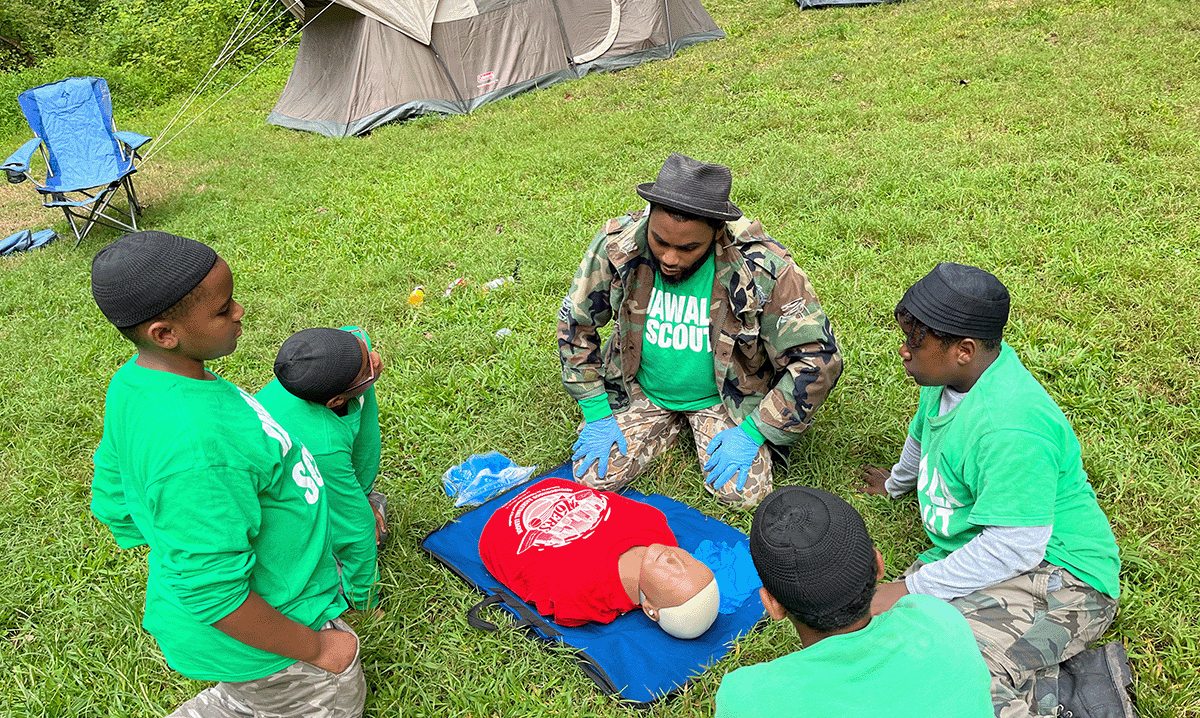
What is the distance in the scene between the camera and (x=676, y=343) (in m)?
3.37

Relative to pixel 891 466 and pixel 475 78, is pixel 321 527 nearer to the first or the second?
pixel 891 466

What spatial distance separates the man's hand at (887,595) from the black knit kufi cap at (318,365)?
178 cm

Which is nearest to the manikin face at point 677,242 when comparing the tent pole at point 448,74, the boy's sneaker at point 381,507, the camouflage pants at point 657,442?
the camouflage pants at point 657,442

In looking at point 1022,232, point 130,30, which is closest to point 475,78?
point 1022,232

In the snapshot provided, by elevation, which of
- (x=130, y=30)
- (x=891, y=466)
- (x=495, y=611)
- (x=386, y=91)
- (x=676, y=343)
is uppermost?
(x=676, y=343)

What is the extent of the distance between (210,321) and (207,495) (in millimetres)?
401

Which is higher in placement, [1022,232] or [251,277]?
[1022,232]

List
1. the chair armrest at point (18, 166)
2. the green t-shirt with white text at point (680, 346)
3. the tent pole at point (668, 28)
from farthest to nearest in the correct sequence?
the tent pole at point (668, 28) → the chair armrest at point (18, 166) → the green t-shirt with white text at point (680, 346)

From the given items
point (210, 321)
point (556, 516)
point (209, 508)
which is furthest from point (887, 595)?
point (210, 321)

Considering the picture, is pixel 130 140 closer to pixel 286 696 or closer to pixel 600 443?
pixel 600 443

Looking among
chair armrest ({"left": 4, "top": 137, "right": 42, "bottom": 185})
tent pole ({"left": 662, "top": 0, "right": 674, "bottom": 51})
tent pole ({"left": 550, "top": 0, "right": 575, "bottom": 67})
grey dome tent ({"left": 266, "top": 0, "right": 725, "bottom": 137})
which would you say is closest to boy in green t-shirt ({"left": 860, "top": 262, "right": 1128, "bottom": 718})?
chair armrest ({"left": 4, "top": 137, "right": 42, "bottom": 185})

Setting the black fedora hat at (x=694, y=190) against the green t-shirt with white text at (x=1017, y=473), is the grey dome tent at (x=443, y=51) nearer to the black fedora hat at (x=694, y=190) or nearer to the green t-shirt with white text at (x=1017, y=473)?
the black fedora hat at (x=694, y=190)

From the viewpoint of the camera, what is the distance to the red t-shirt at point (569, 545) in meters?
2.71

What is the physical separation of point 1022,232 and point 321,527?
426 cm
